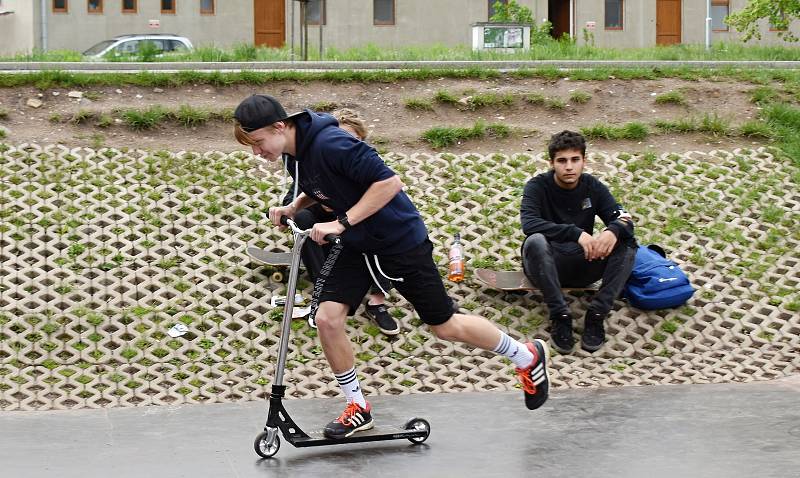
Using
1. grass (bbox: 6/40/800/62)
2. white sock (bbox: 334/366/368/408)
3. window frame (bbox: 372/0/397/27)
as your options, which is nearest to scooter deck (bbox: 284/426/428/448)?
white sock (bbox: 334/366/368/408)

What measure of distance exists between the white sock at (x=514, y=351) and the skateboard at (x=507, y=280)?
2.65 metres

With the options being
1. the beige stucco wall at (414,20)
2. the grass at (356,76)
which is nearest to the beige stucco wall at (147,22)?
the beige stucco wall at (414,20)

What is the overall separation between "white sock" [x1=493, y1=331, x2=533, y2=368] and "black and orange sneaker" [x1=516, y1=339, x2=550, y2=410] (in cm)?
4

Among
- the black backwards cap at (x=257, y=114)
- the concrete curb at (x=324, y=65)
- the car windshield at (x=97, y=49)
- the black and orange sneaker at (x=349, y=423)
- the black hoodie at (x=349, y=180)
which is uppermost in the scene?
the car windshield at (x=97, y=49)

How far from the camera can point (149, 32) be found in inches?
1505

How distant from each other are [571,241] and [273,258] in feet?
7.88

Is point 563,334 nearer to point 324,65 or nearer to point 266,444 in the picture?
point 266,444

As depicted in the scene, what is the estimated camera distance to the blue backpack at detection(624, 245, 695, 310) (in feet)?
31.2

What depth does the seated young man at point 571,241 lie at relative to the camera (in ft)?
29.8

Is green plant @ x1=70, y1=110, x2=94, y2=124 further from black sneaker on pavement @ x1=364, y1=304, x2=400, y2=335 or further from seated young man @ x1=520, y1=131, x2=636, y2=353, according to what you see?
seated young man @ x1=520, y1=131, x2=636, y2=353

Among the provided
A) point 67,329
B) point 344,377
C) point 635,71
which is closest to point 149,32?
point 635,71

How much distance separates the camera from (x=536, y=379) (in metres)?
6.88

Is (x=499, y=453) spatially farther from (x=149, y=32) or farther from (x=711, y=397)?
(x=149, y=32)

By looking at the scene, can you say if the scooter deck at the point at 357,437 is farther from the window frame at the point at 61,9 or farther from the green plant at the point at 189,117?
the window frame at the point at 61,9
